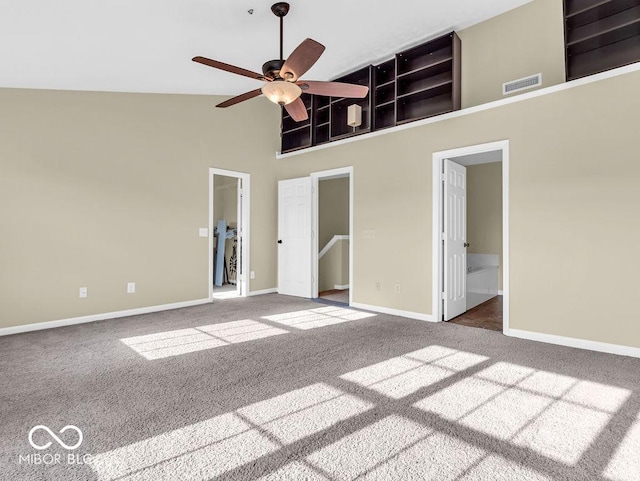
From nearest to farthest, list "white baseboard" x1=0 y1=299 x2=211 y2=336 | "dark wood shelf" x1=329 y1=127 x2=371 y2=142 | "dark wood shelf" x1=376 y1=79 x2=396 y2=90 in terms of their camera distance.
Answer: "white baseboard" x1=0 y1=299 x2=211 y2=336 → "dark wood shelf" x1=376 y1=79 x2=396 y2=90 → "dark wood shelf" x1=329 y1=127 x2=371 y2=142

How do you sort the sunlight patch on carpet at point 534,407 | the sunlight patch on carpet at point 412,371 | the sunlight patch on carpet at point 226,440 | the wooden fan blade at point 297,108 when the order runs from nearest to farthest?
the sunlight patch on carpet at point 226,440
the sunlight patch on carpet at point 534,407
the sunlight patch on carpet at point 412,371
the wooden fan blade at point 297,108

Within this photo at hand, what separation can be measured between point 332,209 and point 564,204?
4.77 metres

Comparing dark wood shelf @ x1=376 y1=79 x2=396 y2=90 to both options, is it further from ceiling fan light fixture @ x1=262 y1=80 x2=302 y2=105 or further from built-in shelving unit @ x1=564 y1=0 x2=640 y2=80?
ceiling fan light fixture @ x1=262 y1=80 x2=302 y2=105

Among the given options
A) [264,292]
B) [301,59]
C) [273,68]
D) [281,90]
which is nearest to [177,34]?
[273,68]

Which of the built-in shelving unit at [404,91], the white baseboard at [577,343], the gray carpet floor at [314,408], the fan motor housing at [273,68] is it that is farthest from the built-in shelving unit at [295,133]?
the white baseboard at [577,343]

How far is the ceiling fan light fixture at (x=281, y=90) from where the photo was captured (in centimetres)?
294

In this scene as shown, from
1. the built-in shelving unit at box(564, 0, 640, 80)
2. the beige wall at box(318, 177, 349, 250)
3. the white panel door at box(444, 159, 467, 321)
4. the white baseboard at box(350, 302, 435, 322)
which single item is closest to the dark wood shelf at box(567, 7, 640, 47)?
the built-in shelving unit at box(564, 0, 640, 80)

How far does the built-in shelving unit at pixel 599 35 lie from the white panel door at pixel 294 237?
11.9ft

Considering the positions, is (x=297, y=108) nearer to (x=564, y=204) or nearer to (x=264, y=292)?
(x=564, y=204)

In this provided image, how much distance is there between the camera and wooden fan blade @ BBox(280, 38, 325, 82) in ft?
8.26

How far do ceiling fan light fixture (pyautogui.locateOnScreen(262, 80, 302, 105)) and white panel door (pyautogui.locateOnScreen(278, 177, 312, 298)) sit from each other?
275 centimetres

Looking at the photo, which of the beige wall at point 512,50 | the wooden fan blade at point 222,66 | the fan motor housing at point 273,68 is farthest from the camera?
the beige wall at point 512,50

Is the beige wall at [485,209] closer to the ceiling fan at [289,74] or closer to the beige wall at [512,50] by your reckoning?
the beige wall at [512,50]

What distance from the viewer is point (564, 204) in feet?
11.2
